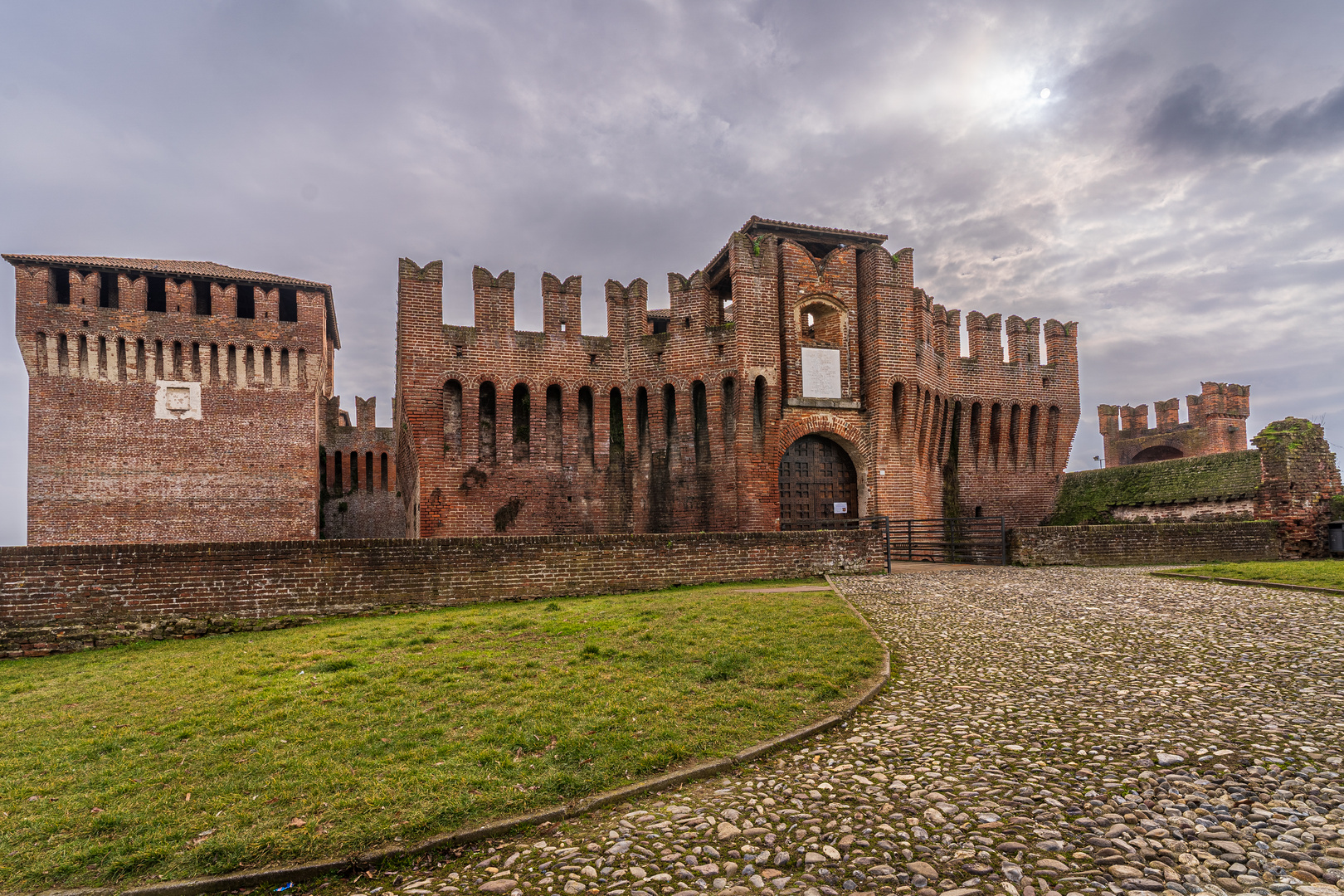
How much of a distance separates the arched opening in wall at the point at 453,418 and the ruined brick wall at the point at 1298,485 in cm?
2268

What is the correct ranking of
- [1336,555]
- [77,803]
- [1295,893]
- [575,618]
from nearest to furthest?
[1295,893] < [77,803] < [575,618] < [1336,555]

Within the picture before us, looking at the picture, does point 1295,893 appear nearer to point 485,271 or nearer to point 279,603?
point 279,603

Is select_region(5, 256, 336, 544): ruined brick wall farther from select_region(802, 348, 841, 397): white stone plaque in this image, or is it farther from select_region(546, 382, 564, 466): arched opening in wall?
select_region(802, 348, 841, 397): white stone plaque

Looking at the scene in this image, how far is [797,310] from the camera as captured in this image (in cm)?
2023

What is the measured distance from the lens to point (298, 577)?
1077 centimetres

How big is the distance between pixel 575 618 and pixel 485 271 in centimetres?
1328

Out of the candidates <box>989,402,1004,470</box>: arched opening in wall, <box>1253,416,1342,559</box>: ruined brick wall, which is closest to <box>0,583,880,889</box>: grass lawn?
<box>1253,416,1342,559</box>: ruined brick wall

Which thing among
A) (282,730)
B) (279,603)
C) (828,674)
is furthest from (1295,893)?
(279,603)

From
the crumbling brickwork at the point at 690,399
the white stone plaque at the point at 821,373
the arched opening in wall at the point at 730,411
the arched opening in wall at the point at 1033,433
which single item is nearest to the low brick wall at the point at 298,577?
the arched opening in wall at the point at 730,411

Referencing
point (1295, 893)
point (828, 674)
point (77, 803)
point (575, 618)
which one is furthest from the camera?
point (575, 618)

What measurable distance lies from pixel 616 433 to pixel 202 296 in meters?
20.7

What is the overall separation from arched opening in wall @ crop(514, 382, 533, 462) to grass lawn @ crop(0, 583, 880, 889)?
10.4m

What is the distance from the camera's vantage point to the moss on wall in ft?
60.8

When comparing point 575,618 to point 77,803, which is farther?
point 575,618
